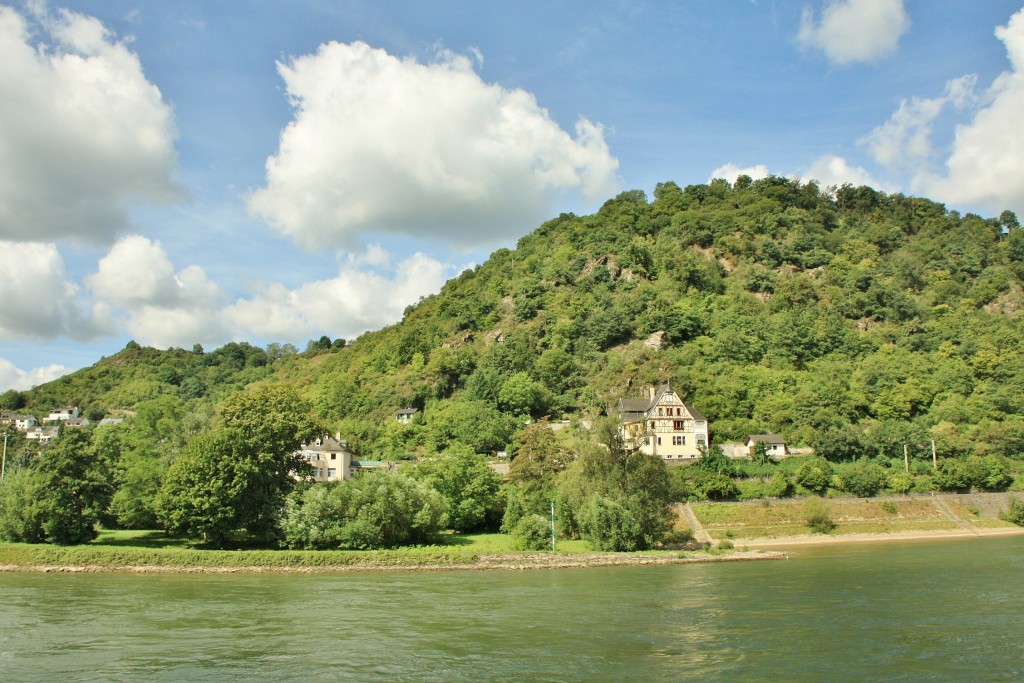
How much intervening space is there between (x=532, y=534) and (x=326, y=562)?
15579mm

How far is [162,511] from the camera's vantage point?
5300 cm

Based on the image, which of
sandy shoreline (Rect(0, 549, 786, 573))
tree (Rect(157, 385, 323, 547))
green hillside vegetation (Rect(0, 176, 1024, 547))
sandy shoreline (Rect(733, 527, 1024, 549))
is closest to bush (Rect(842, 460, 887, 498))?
green hillside vegetation (Rect(0, 176, 1024, 547))

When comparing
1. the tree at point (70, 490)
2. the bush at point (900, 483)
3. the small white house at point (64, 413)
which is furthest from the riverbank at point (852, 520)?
the small white house at point (64, 413)

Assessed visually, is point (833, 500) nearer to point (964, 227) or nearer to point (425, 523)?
point (425, 523)

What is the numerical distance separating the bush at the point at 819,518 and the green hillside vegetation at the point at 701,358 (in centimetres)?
400

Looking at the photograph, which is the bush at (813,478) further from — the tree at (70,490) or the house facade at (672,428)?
the tree at (70,490)

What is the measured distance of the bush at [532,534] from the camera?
5484 centimetres

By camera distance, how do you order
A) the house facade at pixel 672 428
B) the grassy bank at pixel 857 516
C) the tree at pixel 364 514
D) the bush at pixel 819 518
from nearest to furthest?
the tree at pixel 364 514 < the grassy bank at pixel 857 516 < the bush at pixel 819 518 < the house facade at pixel 672 428

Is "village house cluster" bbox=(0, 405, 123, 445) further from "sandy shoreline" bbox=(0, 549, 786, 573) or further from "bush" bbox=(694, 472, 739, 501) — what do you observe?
"bush" bbox=(694, 472, 739, 501)

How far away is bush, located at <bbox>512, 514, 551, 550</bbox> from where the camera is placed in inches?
2159

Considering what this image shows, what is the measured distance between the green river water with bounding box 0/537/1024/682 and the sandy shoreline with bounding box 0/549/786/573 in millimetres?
2066

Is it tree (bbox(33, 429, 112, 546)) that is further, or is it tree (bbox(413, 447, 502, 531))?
tree (bbox(413, 447, 502, 531))

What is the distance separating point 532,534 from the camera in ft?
181

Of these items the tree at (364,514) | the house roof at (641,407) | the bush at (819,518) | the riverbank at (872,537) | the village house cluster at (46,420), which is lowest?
the riverbank at (872,537)
